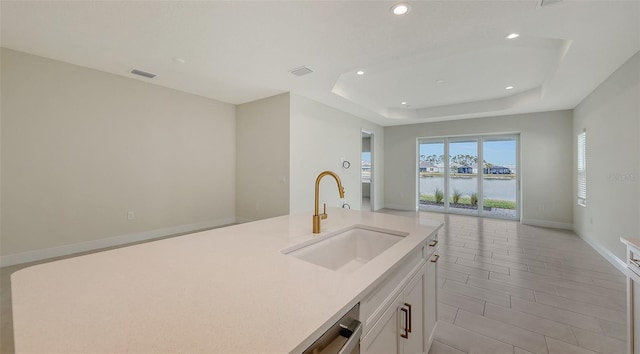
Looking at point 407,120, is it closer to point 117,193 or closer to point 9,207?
point 117,193

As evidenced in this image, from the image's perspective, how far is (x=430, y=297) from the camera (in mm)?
1544

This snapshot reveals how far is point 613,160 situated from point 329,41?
3.98m

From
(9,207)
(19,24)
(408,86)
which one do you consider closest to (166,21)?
(19,24)

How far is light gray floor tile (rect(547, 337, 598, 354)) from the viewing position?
167cm

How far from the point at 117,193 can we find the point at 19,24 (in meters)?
2.21

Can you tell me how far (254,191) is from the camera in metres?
4.90

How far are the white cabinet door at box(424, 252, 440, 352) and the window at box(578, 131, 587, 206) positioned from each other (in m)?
4.63

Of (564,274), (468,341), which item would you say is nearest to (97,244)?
(468,341)

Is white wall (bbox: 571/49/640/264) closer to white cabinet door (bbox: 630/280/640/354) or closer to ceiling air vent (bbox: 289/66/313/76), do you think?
white cabinet door (bbox: 630/280/640/354)

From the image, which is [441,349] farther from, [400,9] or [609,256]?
[609,256]

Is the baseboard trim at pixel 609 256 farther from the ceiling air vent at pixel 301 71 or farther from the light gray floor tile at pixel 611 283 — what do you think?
the ceiling air vent at pixel 301 71

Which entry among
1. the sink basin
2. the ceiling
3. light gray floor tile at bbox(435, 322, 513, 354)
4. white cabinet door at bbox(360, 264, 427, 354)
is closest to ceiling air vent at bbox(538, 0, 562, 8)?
the ceiling

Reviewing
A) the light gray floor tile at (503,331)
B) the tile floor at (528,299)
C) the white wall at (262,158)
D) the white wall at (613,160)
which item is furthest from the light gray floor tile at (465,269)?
the white wall at (262,158)

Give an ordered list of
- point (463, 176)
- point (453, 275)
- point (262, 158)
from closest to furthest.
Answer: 1. point (453, 275)
2. point (262, 158)
3. point (463, 176)
